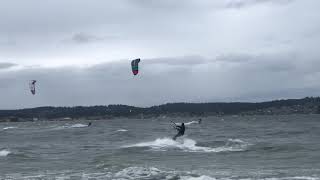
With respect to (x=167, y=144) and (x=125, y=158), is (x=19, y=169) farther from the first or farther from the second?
(x=167, y=144)

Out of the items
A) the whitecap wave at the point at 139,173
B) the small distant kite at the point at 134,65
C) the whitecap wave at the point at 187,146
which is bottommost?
the whitecap wave at the point at 139,173

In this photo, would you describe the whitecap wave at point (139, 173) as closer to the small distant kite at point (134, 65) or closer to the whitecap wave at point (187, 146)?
the small distant kite at point (134, 65)

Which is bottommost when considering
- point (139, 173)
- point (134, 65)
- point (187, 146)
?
point (139, 173)

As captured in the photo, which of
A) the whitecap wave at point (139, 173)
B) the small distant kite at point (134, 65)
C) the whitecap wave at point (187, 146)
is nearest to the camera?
the whitecap wave at point (139, 173)

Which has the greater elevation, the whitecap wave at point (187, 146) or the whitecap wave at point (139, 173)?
the whitecap wave at point (187, 146)

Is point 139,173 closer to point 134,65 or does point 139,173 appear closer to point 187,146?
point 134,65

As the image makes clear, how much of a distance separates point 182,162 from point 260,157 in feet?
12.3

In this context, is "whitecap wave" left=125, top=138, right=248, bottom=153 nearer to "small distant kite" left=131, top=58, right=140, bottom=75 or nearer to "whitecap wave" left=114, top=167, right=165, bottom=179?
"small distant kite" left=131, top=58, right=140, bottom=75

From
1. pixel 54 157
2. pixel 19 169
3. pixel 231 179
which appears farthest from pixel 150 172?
pixel 54 157

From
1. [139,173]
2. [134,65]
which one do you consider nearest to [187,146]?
[134,65]

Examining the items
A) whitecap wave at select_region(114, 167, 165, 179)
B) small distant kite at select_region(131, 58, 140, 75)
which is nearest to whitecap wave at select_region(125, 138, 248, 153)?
small distant kite at select_region(131, 58, 140, 75)

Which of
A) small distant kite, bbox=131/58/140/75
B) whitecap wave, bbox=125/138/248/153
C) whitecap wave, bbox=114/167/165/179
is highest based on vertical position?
small distant kite, bbox=131/58/140/75

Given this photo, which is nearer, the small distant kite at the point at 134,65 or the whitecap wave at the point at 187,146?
the small distant kite at the point at 134,65

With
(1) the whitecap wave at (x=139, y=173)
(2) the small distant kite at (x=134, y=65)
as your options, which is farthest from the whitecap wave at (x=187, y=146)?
(1) the whitecap wave at (x=139, y=173)
